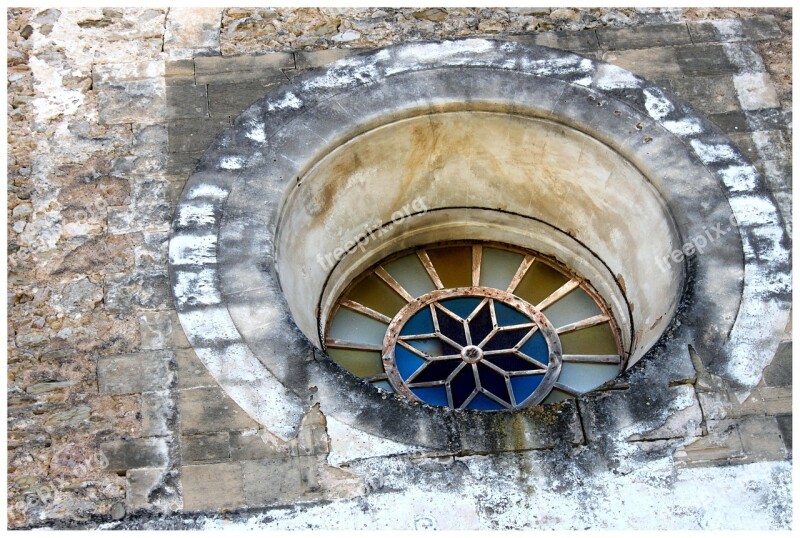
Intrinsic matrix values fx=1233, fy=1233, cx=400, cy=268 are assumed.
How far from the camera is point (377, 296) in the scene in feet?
27.8

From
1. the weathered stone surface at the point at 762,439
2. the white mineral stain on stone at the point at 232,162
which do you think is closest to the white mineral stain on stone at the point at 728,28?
the weathered stone surface at the point at 762,439

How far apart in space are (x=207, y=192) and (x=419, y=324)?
1.73 metres

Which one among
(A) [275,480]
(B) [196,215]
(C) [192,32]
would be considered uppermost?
(C) [192,32]

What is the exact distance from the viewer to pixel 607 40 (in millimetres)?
8227

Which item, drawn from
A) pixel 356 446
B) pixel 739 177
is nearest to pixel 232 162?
pixel 356 446

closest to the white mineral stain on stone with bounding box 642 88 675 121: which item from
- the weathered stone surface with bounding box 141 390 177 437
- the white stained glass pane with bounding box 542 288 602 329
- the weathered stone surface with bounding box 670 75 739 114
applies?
the weathered stone surface with bounding box 670 75 739 114

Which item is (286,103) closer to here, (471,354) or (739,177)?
(471,354)

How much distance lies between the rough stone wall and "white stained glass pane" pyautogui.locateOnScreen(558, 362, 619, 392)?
136cm

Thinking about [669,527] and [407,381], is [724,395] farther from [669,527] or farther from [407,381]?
[407,381]

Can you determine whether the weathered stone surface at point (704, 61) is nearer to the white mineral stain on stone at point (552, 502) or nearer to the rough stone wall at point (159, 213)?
the rough stone wall at point (159, 213)

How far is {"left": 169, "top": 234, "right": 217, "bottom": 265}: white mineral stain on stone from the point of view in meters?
7.11

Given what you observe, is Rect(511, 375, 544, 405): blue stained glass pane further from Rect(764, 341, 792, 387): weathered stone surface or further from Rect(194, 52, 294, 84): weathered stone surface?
Rect(194, 52, 294, 84): weathered stone surface

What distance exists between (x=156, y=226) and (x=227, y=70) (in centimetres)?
133

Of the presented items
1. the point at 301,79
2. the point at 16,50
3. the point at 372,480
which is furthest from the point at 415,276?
the point at 16,50
